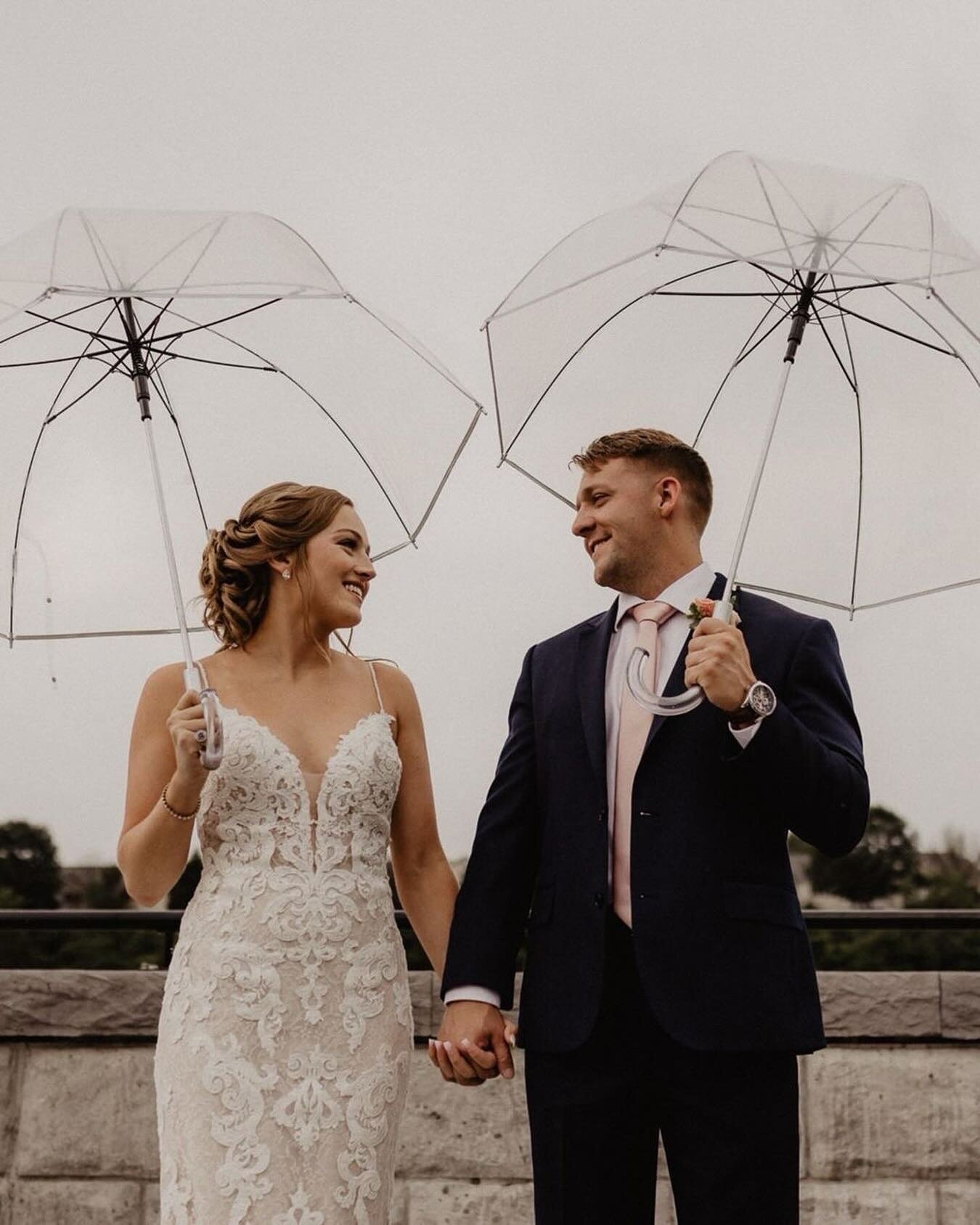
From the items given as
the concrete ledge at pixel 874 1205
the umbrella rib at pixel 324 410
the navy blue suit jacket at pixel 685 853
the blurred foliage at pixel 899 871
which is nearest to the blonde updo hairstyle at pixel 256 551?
the umbrella rib at pixel 324 410

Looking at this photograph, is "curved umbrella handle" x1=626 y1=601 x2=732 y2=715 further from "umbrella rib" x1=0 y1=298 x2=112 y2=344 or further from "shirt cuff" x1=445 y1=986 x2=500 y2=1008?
"umbrella rib" x1=0 y1=298 x2=112 y2=344

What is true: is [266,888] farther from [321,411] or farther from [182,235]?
[182,235]

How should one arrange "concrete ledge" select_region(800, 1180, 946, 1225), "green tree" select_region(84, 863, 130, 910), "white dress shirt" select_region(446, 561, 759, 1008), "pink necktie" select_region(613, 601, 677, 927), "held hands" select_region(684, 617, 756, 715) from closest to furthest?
"held hands" select_region(684, 617, 756, 715)
"pink necktie" select_region(613, 601, 677, 927)
"white dress shirt" select_region(446, 561, 759, 1008)
"concrete ledge" select_region(800, 1180, 946, 1225)
"green tree" select_region(84, 863, 130, 910)

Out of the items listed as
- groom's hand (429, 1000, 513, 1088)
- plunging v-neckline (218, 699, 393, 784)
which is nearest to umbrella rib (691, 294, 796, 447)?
plunging v-neckline (218, 699, 393, 784)

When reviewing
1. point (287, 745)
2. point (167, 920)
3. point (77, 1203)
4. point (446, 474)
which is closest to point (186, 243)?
point (446, 474)

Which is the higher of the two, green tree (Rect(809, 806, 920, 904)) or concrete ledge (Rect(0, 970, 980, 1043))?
green tree (Rect(809, 806, 920, 904))

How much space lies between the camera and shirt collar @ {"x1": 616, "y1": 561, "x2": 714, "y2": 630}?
11.0 ft

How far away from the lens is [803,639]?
125 inches

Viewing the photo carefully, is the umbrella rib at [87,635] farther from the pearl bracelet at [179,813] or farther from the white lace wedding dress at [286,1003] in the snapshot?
the pearl bracelet at [179,813]

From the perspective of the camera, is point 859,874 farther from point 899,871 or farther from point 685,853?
point 685,853

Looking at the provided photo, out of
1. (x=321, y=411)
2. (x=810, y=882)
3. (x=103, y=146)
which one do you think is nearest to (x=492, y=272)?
(x=103, y=146)

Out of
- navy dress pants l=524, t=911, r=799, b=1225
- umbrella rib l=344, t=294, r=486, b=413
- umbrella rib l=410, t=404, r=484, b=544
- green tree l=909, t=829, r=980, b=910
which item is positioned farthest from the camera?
green tree l=909, t=829, r=980, b=910

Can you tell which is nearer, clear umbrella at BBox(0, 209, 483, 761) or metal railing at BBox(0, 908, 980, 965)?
clear umbrella at BBox(0, 209, 483, 761)

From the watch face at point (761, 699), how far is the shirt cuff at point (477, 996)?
0.94m
